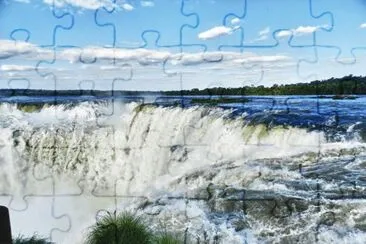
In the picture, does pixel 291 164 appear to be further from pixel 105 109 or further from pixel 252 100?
pixel 105 109

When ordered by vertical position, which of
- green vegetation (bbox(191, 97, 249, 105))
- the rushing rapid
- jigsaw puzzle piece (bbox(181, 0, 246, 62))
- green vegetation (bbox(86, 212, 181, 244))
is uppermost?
jigsaw puzzle piece (bbox(181, 0, 246, 62))

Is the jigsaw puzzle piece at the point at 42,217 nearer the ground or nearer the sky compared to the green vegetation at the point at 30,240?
nearer the sky

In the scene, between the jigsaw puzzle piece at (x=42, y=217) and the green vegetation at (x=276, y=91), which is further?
the jigsaw puzzle piece at (x=42, y=217)

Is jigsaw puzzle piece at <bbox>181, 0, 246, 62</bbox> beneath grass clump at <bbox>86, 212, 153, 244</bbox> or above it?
above

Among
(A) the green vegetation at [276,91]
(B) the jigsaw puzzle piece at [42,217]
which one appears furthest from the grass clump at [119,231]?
(A) the green vegetation at [276,91]

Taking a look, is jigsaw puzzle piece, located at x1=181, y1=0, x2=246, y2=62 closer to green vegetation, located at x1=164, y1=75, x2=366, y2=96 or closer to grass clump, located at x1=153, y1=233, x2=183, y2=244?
green vegetation, located at x1=164, y1=75, x2=366, y2=96

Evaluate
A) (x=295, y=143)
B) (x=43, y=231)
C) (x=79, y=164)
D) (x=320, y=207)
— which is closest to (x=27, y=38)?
(x=79, y=164)

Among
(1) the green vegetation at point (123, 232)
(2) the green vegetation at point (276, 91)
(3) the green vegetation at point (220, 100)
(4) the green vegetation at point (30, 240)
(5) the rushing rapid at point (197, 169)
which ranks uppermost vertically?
(2) the green vegetation at point (276, 91)

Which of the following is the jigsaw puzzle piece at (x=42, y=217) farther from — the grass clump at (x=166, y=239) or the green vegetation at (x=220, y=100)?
the green vegetation at (x=220, y=100)

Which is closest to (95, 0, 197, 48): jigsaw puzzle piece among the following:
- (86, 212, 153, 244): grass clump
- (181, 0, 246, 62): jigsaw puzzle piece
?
(181, 0, 246, 62): jigsaw puzzle piece
